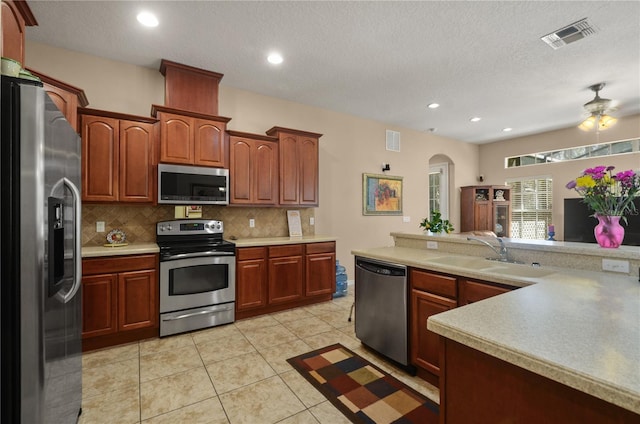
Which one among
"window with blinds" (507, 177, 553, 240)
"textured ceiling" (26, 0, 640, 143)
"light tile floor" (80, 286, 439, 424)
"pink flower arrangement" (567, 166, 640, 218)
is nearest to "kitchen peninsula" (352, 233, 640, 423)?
"pink flower arrangement" (567, 166, 640, 218)

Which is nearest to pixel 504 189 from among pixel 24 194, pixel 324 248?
pixel 324 248

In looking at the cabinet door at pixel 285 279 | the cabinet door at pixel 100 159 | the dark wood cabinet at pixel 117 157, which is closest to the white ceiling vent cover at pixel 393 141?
the cabinet door at pixel 285 279

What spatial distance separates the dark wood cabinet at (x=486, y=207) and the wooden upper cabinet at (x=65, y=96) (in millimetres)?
7021

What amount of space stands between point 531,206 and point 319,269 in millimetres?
5370

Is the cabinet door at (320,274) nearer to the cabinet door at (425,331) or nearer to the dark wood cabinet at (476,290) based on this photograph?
the cabinet door at (425,331)

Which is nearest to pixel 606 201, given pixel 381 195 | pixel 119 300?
pixel 381 195

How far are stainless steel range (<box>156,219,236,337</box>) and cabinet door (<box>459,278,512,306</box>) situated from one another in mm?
2420

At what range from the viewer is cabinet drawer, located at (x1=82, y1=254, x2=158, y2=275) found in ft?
8.93

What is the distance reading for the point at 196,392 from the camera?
2160mm

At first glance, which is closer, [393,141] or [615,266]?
[615,266]

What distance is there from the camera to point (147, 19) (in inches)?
103

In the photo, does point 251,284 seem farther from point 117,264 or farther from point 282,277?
point 117,264

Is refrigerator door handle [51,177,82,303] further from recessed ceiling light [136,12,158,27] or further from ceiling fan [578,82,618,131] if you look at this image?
ceiling fan [578,82,618,131]

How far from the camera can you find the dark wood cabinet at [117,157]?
2.96 meters
